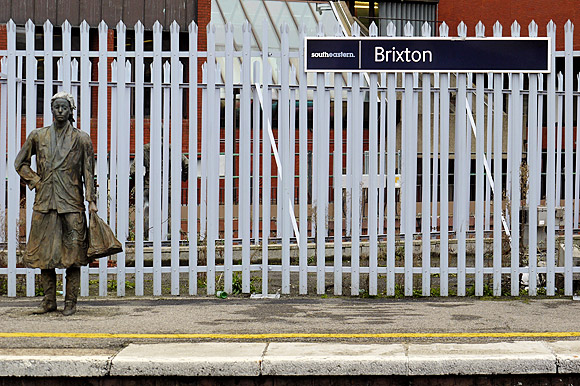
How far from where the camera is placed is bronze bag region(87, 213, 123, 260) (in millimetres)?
7898

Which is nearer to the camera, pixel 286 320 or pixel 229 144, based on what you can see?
pixel 286 320

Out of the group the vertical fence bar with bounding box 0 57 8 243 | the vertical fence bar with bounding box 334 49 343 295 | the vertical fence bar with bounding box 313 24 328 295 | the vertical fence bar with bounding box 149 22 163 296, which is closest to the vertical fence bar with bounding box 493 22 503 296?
the vertical fence bar with bounding box 334 49 343 295

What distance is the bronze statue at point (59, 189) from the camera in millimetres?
7895

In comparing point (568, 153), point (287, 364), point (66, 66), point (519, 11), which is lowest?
point (287, 364)

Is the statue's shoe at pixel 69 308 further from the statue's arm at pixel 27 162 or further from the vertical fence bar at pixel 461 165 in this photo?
the vertical fence bar at pixel 461 165

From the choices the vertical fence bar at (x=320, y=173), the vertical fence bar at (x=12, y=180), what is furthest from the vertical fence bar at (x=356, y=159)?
the vertical fence bar at (x=12, y=180)

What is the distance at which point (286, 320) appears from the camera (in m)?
7.88

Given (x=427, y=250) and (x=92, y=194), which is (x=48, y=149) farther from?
(x=427, y=250)

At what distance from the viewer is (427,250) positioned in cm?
923

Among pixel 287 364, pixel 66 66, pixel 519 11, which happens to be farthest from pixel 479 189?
pixel 519 11

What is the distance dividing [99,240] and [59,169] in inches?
27.8

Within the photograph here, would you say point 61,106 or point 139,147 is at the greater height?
point 61,106

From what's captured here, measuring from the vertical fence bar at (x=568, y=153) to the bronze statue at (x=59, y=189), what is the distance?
183 inches

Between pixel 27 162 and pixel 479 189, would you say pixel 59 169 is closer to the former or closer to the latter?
pixel 27 162
